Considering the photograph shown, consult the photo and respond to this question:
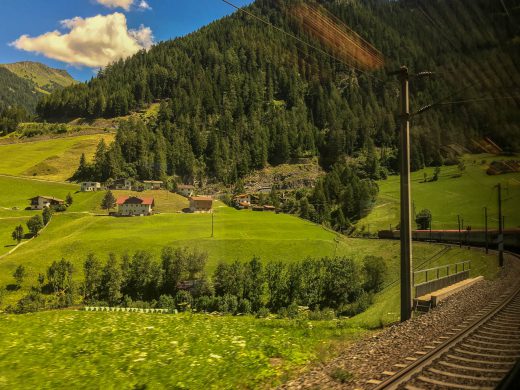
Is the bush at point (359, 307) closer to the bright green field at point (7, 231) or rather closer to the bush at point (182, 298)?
the bush at point (182, 298)

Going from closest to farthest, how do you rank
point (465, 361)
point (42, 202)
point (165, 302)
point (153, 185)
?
1. point (465, 361)
2. point (165, 302)
3. point (42, 202)
4. point (153, 185)

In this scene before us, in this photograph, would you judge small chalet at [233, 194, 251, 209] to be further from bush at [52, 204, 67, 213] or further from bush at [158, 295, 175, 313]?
bush at [158, 295, 175, 313]

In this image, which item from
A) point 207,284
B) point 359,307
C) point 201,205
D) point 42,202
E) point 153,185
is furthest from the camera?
point 153,185

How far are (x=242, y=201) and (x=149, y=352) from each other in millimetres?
150997

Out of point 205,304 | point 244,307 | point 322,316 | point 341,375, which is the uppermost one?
point 341,375

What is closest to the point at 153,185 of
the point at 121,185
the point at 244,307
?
the point at 121,185

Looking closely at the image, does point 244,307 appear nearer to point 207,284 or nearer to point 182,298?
point 207,284

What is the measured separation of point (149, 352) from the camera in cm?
958

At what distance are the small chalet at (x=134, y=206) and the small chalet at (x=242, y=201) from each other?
37404 millimetres

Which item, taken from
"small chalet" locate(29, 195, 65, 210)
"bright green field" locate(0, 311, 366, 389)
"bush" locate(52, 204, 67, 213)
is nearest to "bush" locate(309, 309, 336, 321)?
"bright green field" locate(0, 311, 366, 389)

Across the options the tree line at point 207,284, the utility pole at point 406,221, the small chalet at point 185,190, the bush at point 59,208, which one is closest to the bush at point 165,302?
the tree line at point 207,284

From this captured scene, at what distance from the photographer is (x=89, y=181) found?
16862 cm

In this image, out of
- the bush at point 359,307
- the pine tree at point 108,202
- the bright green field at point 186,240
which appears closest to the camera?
the bush at point 359,307

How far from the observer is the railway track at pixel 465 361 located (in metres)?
6.48
